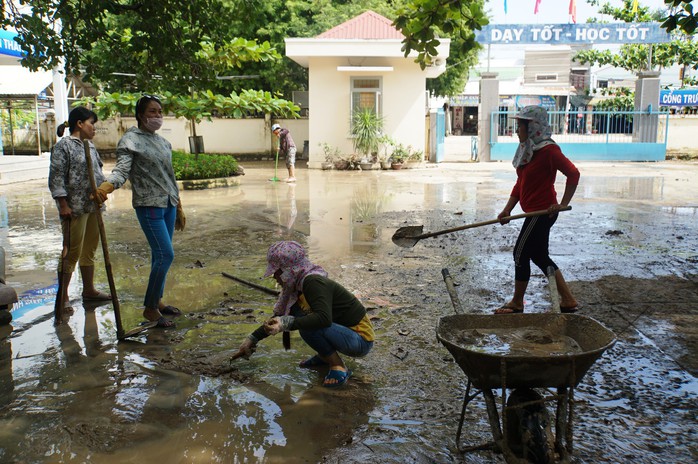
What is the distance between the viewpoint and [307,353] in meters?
A: 4.64

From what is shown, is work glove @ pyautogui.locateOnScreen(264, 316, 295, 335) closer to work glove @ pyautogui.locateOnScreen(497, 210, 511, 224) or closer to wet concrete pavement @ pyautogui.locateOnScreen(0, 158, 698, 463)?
wet concrete pavement @ pyautogui.locateOnScreen(0, 158, 698, 463)

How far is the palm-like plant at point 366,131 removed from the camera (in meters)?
19.7

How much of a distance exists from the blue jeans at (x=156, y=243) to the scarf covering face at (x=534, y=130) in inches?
119

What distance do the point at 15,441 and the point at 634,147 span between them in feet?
76.1

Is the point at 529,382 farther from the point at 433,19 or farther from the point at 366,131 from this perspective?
the point at 366,131

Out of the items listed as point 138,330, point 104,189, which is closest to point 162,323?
point 138,330

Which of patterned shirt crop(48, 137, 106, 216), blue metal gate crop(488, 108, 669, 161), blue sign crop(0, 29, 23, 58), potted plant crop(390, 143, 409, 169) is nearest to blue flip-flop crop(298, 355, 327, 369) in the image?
patterned shirt crop(48, 137, 106, 216)

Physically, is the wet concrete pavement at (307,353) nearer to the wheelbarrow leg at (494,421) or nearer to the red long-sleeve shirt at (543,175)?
the wheelbarrow leg at (494,421)

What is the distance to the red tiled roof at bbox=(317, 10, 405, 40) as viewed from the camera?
66.3 feet

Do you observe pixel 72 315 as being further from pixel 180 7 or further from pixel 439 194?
pixel 439 194

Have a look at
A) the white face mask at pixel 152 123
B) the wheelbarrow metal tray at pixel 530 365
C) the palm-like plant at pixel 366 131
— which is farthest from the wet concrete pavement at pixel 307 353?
the palm-like plant at pixel 366 131

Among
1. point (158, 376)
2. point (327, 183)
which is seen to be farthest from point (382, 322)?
point (327, 183)

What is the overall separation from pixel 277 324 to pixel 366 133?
16.4 m

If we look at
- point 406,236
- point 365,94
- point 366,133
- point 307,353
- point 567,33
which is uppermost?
point 567,33
